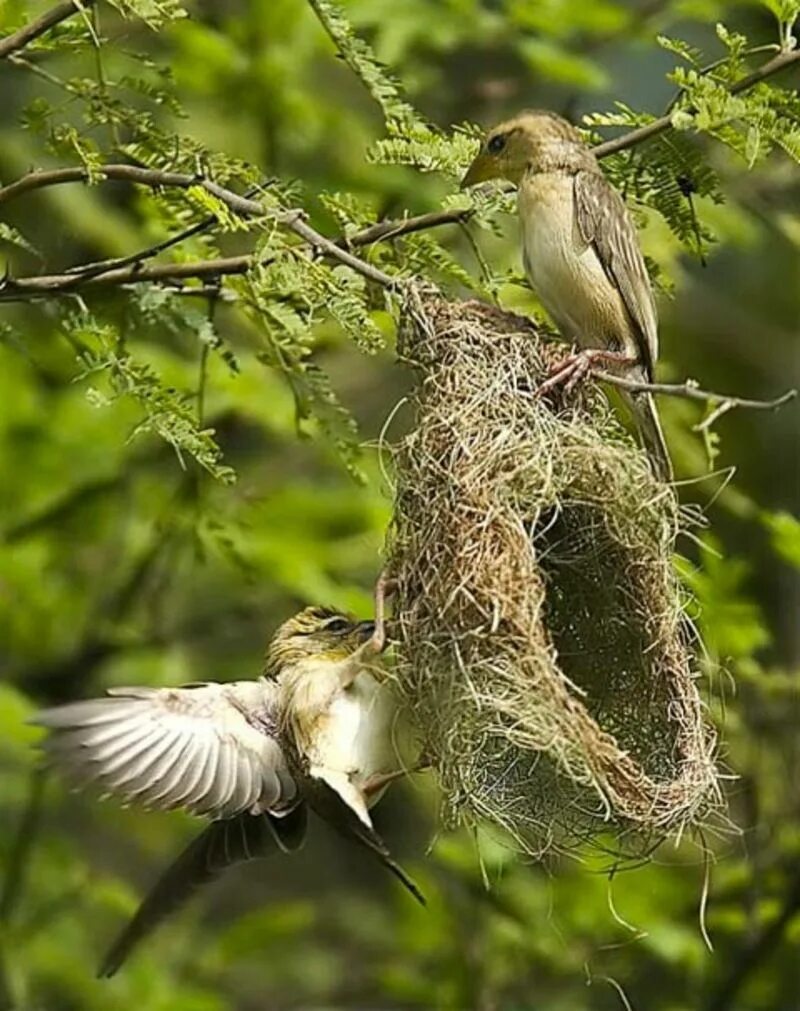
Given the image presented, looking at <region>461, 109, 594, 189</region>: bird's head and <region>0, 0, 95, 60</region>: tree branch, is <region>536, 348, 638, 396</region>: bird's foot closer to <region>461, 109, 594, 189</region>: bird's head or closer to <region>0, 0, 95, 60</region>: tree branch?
<region>461, 109, 594, 189</region>: bird's head

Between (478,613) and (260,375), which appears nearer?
(478,613)

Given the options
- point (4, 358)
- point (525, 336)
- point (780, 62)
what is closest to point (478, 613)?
point (525, 336)

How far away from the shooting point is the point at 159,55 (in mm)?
5289

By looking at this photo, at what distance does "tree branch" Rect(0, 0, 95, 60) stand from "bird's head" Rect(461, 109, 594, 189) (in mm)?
673

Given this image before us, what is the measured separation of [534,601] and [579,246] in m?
0.67

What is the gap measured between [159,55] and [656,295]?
7.75 ft

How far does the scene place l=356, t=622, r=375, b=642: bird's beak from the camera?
3141 millimetres

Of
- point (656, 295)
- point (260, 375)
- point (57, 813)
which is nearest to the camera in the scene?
point (656, 295)

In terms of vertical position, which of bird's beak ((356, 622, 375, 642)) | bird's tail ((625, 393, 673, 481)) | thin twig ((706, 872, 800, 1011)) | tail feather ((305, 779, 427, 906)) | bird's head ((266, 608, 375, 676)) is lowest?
thin twig ((706, 872, 800, 1011))

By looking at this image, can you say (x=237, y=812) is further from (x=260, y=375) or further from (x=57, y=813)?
(x=57, y=813)

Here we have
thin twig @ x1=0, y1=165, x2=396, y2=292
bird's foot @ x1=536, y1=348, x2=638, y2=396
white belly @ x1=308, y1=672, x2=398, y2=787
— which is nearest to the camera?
thin twig @ x1=0, y1=165, x2=396, y2=292

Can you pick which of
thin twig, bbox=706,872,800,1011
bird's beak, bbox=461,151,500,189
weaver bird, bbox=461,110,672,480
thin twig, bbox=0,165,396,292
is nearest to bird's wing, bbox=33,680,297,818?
thin twig, bbox=0,165,396,292

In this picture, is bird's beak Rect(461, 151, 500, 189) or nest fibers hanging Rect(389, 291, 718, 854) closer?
nest fibers hanging Rect(389, 291, 718, 854)

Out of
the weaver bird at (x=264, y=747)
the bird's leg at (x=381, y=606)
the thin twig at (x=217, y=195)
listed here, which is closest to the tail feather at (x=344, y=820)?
the weaver bird at (x=264, y=747)
